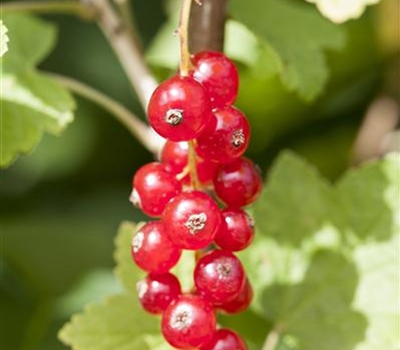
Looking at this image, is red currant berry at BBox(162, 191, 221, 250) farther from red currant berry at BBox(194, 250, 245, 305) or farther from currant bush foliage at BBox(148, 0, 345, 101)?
currant bush foliage at BBox(148, 0, 345, 101)

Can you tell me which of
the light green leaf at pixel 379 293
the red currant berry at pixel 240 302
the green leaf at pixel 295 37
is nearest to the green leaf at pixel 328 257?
the light green leaf at pixel 379 293

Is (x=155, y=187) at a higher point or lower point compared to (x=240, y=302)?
higher

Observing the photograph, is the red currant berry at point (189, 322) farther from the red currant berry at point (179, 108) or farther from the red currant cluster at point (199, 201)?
the red currant berry at point (179, 108)

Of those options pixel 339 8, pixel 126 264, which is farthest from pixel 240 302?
pixel 339 8

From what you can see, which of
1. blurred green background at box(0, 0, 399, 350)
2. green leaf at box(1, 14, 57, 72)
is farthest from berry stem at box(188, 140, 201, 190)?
blurred green background at box(0, 0, 399, 350)

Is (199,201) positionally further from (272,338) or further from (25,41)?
(25,41)
